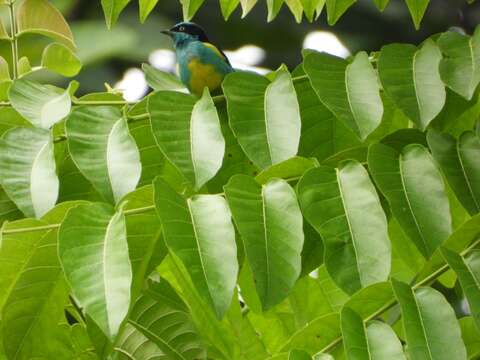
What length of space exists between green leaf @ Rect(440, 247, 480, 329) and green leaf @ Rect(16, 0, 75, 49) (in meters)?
1.32

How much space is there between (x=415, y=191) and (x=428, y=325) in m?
0.29

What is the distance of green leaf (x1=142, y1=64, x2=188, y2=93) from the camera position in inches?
102

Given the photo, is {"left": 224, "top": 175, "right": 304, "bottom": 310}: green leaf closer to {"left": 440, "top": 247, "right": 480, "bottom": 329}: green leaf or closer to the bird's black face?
{"left": 440, "top": 247, "right": 480, "bottom": 329}: green leaf

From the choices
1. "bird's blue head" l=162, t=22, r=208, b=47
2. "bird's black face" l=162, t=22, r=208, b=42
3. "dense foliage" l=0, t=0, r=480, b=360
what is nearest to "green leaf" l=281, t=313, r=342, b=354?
"dense foliage" l=0, t=0, r=480, b=360

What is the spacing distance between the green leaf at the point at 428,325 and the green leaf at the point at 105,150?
530 millimetres

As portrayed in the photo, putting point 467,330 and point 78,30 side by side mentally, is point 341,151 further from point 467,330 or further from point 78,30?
point 78,30

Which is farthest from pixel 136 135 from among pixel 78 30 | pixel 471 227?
pixel 78 30

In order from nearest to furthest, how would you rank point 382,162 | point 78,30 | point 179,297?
point 382,162
point 179,297
point 78,30

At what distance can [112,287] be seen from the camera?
5.38 feet

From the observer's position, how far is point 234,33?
9.14 metres

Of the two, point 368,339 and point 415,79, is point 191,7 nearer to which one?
point 415,79

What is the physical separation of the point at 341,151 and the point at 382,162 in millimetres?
194

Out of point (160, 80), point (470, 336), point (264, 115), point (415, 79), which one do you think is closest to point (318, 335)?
point (470, 336)

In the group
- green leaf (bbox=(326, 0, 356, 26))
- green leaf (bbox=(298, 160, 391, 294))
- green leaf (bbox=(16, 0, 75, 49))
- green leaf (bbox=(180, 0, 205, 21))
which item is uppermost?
green leaf (bbox=(16, 0, 75, 49))
